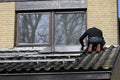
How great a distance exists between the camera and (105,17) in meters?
14.2

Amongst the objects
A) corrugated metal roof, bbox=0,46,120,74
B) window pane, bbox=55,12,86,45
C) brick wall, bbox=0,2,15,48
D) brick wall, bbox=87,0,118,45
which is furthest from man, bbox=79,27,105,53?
brick wall, bbox=0,2,15,48

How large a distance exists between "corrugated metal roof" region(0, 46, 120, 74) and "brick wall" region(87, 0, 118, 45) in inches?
81.2

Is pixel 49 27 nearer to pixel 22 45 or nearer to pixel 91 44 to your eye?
pixel 22 45

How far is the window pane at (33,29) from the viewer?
47.7ft

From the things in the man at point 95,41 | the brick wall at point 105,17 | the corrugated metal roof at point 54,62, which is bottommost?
the corrugated metal roof at point 54,62

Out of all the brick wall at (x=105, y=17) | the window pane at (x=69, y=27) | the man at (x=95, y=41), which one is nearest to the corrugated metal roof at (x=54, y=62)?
the man at (x=95, y=41)

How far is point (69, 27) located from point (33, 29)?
1212 mm

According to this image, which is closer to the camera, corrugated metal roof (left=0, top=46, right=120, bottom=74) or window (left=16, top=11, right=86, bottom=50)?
corrugated metal roof (left=0, top=46, right=120, bottom=74)

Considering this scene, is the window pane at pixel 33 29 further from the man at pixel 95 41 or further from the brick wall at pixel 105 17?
the man at pixel 95 41

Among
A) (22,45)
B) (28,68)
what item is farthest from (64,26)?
(28,68)

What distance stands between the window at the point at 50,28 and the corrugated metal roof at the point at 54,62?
1487 millimetres

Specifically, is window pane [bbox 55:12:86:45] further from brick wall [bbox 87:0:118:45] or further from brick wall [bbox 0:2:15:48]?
brick wall [bbox 0:2:15:48]

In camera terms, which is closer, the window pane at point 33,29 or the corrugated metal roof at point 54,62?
the corrugated metal roof at point 54,62

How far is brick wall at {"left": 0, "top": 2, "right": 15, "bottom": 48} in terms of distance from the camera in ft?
47.1
